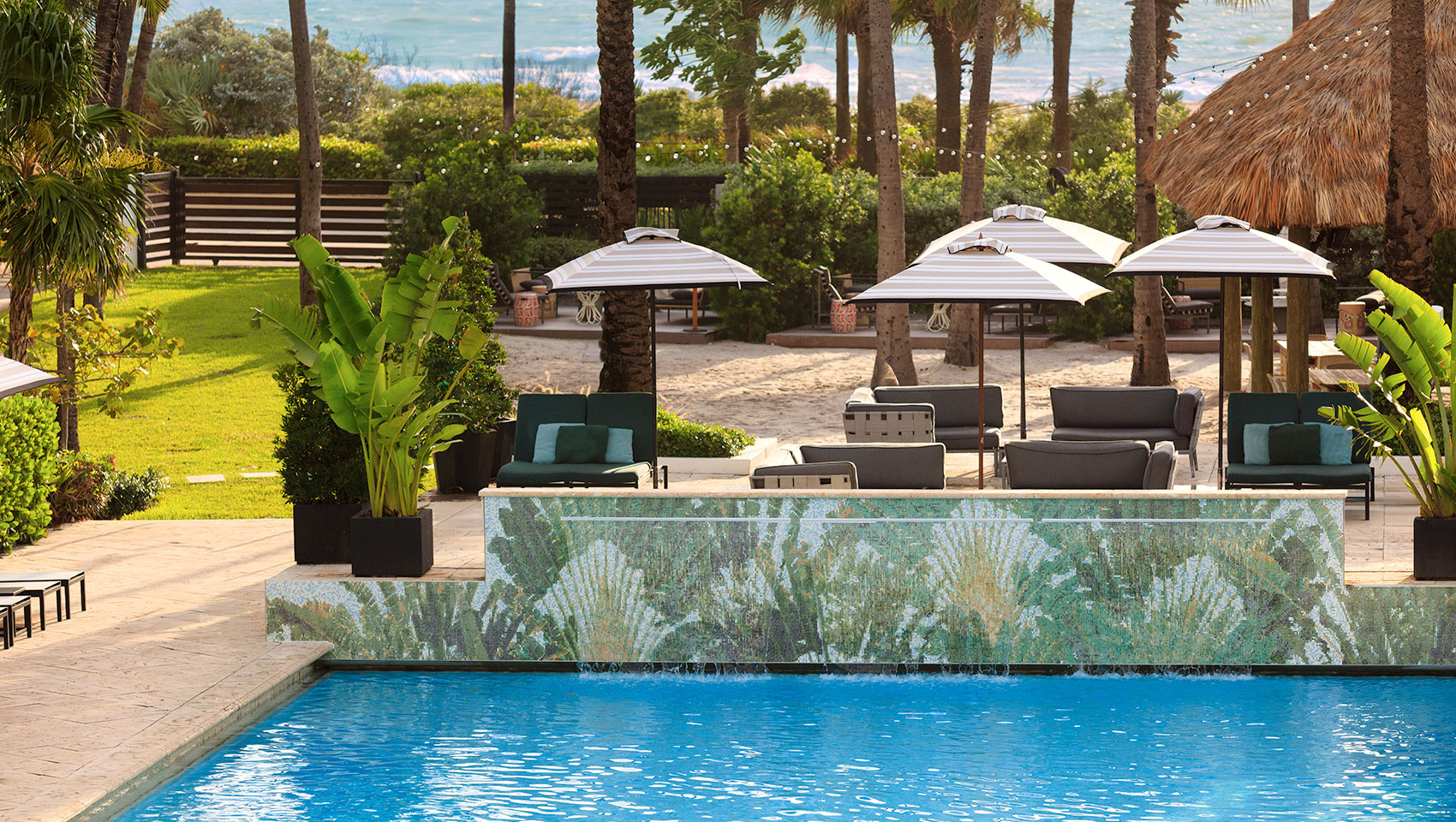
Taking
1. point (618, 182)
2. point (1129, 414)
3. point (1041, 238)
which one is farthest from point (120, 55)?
point (1129, 414)

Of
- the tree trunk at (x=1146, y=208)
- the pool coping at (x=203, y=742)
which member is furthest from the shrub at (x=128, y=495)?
the tree trunk at (x=1146, y=208)

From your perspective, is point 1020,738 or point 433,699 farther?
point 433,699

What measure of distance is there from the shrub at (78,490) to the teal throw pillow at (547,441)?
4099 mm

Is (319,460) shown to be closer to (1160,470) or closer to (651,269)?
(651,269)

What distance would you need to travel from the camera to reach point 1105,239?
14867mm

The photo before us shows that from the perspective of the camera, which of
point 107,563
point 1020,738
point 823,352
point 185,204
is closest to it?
point 1020,738

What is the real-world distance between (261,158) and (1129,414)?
2921cm

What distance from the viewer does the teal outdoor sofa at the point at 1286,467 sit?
38.2 feet

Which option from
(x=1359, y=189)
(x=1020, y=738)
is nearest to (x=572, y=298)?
(x=1359, y=189)

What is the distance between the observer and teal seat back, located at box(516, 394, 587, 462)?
1305cm

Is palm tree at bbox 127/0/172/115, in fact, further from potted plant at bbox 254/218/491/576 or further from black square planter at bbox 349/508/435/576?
black square planter at bbox 349/508/435/576

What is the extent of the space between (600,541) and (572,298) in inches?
821

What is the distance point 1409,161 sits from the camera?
1403 centimetres

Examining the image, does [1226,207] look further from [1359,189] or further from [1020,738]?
[1020,738]
